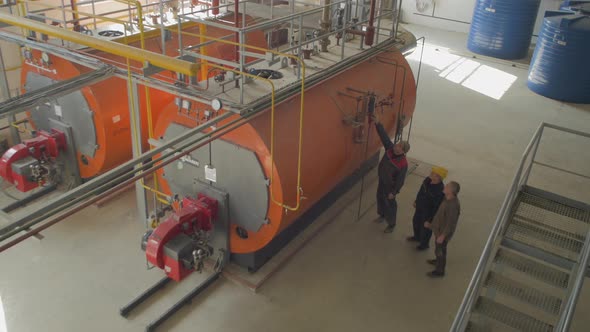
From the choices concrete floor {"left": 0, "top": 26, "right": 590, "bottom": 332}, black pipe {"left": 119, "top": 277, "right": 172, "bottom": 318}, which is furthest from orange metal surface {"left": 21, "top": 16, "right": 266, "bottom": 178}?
black pipe {"left": 119, "top": 277, "right": 172, "bottom": 318}

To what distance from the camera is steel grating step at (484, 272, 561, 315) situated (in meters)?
5.09

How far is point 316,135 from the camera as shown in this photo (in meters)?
6.34

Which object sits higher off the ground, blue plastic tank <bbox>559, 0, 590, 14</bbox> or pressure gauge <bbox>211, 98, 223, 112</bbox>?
pressure gauge <bbox>211, 98, 223, 112</bbox>

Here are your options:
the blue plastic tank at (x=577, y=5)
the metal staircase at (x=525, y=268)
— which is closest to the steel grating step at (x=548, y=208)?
the metal staircase at (x=525, y=268)

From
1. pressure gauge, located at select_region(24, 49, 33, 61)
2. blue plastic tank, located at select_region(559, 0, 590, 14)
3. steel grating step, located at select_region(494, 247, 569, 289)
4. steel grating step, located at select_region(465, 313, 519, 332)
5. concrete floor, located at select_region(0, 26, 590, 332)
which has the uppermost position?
blue plastic tank, located at select_region(559, 0, 590, 14)

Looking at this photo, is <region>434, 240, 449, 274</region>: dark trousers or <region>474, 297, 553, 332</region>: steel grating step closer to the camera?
<region>474, 297, 553, 332</region>: steel grating step

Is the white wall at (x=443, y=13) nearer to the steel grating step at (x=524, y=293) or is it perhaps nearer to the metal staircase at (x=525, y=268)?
the metal staircase at (x=525, y=268)

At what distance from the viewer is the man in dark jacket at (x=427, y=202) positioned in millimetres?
6586

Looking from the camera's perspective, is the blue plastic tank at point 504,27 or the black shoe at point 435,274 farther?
the blue plastic tank at point 504,27

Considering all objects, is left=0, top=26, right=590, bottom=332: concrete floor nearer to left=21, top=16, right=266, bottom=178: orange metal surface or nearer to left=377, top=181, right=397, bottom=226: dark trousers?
left=377, top=181, right=397, bottom=226: dark trousers

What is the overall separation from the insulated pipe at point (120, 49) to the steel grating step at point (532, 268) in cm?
375

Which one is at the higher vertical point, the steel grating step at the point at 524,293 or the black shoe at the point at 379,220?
the steel grating step at the point at 524,293

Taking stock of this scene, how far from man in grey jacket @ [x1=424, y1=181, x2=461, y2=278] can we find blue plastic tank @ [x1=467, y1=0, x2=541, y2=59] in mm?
10557

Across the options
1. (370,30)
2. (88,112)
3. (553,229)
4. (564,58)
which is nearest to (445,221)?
(553,229)
